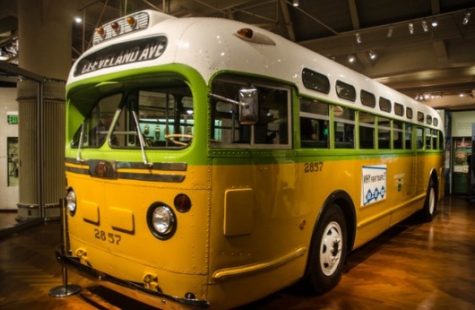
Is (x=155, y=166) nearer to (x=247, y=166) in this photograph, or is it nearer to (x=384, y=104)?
(x=247, y=166)

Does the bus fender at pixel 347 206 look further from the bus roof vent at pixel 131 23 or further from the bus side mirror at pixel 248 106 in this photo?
the bus roof vent at pixel 131 23

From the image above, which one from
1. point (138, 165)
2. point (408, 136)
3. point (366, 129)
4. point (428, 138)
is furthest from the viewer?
point (428, 138)

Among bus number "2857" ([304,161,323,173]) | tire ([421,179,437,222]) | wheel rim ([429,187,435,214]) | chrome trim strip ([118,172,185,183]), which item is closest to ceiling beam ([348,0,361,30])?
tire ([421,179,437,222])

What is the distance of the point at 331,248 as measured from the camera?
4.04 m

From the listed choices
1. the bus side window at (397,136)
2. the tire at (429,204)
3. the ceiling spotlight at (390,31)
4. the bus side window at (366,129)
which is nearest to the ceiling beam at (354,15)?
the ceiling spotlight at (390,31)

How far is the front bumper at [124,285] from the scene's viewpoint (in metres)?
2.54

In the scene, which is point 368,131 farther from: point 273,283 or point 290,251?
point 273,283

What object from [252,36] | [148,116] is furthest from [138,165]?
[252,36]

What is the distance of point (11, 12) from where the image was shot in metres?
8.66

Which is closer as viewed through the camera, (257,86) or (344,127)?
(257,86)

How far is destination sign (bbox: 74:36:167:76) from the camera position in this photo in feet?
9.30

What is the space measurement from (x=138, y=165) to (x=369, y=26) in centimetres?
759

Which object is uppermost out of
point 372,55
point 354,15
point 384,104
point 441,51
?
point 354,15

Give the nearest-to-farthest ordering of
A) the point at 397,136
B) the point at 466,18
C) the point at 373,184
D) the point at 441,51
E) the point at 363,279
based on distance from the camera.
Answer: the point at 363,279
the point at 373,184
the point at 397,136
the point at 466,18
the point at 441,51
